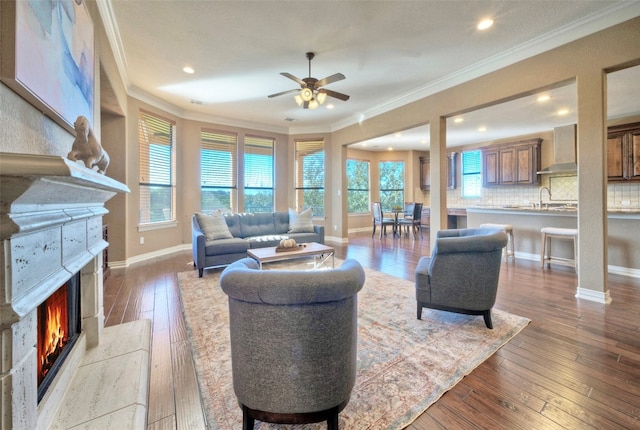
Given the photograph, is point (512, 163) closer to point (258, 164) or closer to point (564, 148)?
point (564, 148)

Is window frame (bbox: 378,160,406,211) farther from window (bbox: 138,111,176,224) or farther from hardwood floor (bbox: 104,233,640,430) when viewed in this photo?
window (bbox: 138,111,176,224)

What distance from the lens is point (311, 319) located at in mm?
1130

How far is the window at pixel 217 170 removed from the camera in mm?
6129

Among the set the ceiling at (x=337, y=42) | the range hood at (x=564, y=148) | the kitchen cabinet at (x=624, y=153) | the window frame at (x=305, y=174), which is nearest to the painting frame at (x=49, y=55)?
the ceiling at (x=337, y=42)

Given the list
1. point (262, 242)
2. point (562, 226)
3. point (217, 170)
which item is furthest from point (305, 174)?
point (562, 226)

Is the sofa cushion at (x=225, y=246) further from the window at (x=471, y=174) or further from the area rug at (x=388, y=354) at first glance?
the window at (x=471, y=174)

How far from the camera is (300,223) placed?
5.21 m

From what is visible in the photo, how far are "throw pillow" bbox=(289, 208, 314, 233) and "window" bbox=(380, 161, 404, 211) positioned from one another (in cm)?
489

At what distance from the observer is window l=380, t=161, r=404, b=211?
9.53 m

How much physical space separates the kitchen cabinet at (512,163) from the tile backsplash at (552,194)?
382 mm

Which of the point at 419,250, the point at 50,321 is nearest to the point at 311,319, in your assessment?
the point at 50,321

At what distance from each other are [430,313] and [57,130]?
10.0ft

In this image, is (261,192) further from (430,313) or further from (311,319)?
(311,319)

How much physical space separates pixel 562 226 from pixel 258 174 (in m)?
6.06
